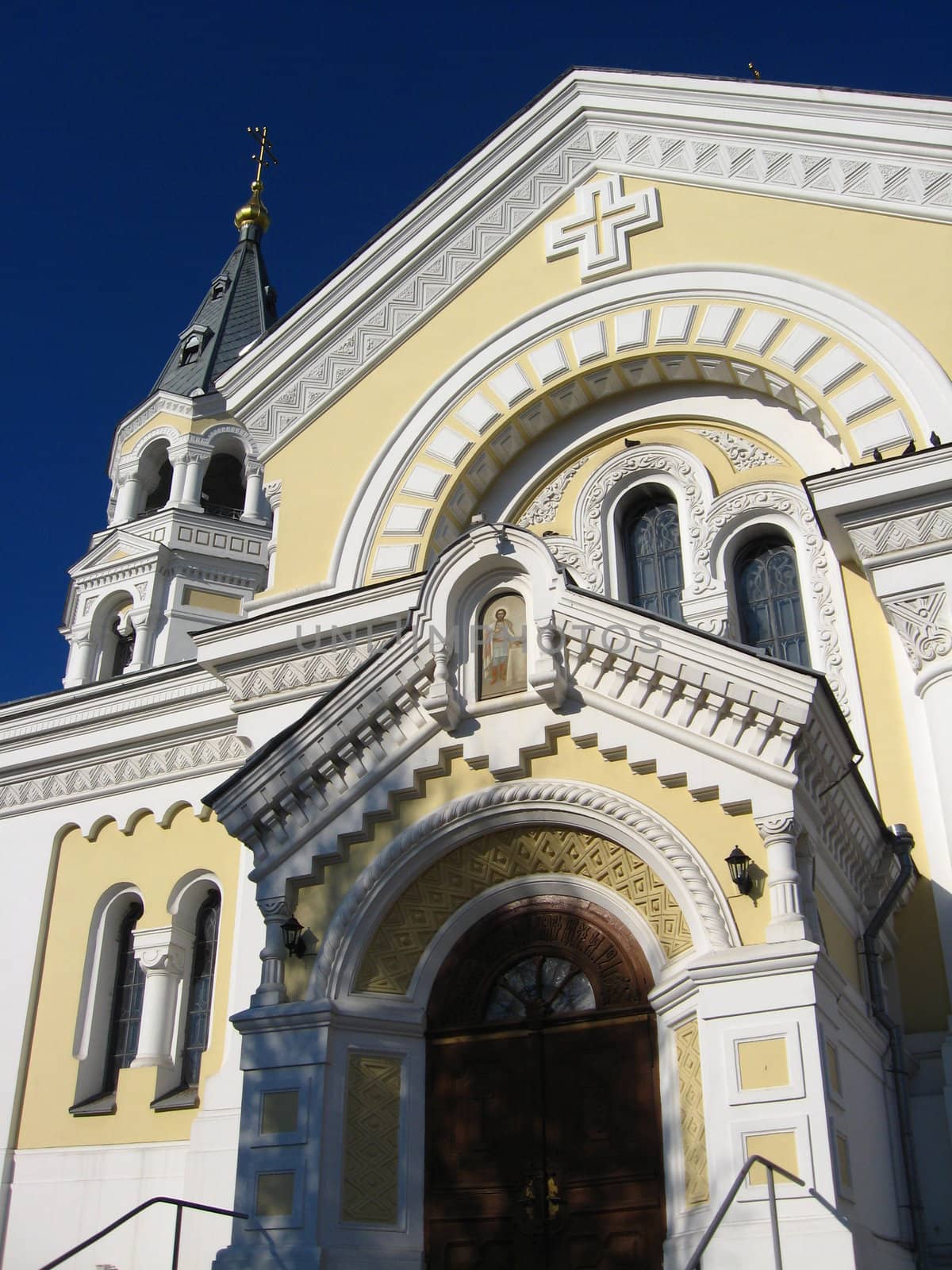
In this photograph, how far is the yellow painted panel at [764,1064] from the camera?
7.52m

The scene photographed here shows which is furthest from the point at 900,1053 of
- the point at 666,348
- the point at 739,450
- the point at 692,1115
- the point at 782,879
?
the point at 666,348

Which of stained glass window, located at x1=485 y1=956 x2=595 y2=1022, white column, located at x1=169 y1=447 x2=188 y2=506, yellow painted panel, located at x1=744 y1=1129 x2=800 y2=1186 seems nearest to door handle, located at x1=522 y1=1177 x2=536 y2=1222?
stained glass window, located at x1=485 y1=956 x2=595 y2=1022

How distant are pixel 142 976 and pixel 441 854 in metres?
6.31

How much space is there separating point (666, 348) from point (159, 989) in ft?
26.3

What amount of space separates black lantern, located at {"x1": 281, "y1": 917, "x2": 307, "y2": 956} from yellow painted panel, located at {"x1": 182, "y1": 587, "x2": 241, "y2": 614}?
57.3 ft

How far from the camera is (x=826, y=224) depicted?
12.9 metres

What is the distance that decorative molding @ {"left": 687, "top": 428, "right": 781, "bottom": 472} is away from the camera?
13133 mm

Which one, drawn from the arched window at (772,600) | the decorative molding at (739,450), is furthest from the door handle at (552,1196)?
the decorative molding at (739,450)

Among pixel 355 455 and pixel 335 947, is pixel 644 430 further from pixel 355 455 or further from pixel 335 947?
pixel 335 947

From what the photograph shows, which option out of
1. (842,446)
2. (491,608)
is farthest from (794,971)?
(842,446)

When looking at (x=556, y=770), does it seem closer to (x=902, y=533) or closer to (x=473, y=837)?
(x=473, y=837)

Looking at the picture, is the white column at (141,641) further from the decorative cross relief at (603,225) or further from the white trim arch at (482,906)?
the white trim arch at (482,906)

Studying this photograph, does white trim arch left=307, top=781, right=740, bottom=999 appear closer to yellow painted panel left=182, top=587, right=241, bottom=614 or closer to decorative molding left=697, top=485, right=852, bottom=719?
decorative molding left=697, top=485, right=852, bottom=719

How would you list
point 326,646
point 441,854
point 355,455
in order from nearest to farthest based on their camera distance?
point 441,854 → point 326,646 → point 355,455
